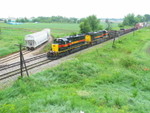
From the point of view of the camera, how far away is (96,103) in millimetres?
10180

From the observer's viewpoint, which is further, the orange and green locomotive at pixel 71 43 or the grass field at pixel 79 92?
the orange and green locomotive at pixel 71 43

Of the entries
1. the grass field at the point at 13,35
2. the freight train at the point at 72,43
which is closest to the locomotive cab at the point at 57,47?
the freight train at the point at 72,43

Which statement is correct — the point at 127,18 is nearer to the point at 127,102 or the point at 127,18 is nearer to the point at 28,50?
the point at 28,50

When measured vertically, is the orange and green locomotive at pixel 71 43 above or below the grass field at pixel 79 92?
above

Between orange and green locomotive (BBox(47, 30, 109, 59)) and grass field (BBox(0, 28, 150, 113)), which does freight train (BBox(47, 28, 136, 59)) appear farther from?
grass field (BBox(0, 28, 150, 113))

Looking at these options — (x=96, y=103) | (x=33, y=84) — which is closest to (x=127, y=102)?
(x=96, y=103)

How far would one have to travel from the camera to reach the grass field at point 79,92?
916 centimetres

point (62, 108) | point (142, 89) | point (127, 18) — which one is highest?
point (127, 18)

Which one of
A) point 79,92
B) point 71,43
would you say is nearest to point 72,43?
point 71,43

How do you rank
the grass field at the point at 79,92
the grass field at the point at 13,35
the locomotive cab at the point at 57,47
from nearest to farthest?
the grass field at the point at 79,92
the locomotive cab at the point at 57,47
the grass field at the point at 13,35

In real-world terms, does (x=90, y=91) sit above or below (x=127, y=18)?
below

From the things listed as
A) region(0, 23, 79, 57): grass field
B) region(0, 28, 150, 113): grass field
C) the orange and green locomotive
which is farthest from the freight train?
region(0, 23, 79, 57): grass field

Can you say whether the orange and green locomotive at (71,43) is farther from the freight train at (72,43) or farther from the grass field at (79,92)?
the grass field at (79,92)

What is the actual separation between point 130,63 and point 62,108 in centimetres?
1455
